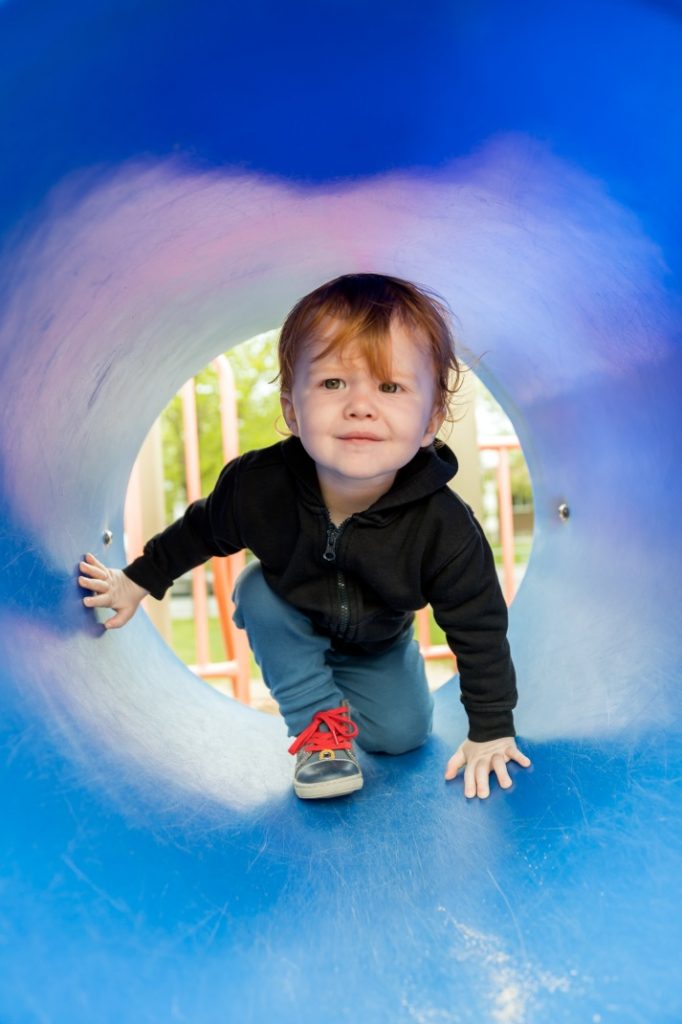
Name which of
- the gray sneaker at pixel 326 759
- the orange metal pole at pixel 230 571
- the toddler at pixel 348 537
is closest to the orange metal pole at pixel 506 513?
the orange metal pole at pixel 230 571

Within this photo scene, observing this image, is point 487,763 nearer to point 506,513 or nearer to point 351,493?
point 351,493

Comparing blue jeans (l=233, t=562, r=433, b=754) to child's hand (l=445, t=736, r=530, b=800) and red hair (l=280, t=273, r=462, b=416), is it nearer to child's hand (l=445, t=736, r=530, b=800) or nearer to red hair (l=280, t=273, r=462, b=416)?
child's hand (l=445, t=736, r=530, b=800)

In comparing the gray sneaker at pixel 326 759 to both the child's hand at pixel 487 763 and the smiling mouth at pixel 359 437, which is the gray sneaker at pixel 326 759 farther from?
the smiling mouth at pixel 359 437

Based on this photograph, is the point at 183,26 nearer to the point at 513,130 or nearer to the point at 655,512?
the point at 513,130

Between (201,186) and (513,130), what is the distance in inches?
17.4

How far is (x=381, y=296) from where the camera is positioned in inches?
64.6

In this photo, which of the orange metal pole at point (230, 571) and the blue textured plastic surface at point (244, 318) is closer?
the blue textured plastic surface at point (244, 318)

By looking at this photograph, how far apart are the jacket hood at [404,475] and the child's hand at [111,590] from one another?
0.39 meters

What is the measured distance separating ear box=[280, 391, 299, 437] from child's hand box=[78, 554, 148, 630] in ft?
1.39

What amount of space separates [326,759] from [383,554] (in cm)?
37

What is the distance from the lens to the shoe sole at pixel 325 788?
1648 millimetres

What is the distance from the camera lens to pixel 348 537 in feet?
5.35

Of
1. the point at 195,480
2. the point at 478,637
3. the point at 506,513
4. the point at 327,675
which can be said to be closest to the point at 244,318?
the point at 327,675

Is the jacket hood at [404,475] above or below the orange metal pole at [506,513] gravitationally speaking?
above
